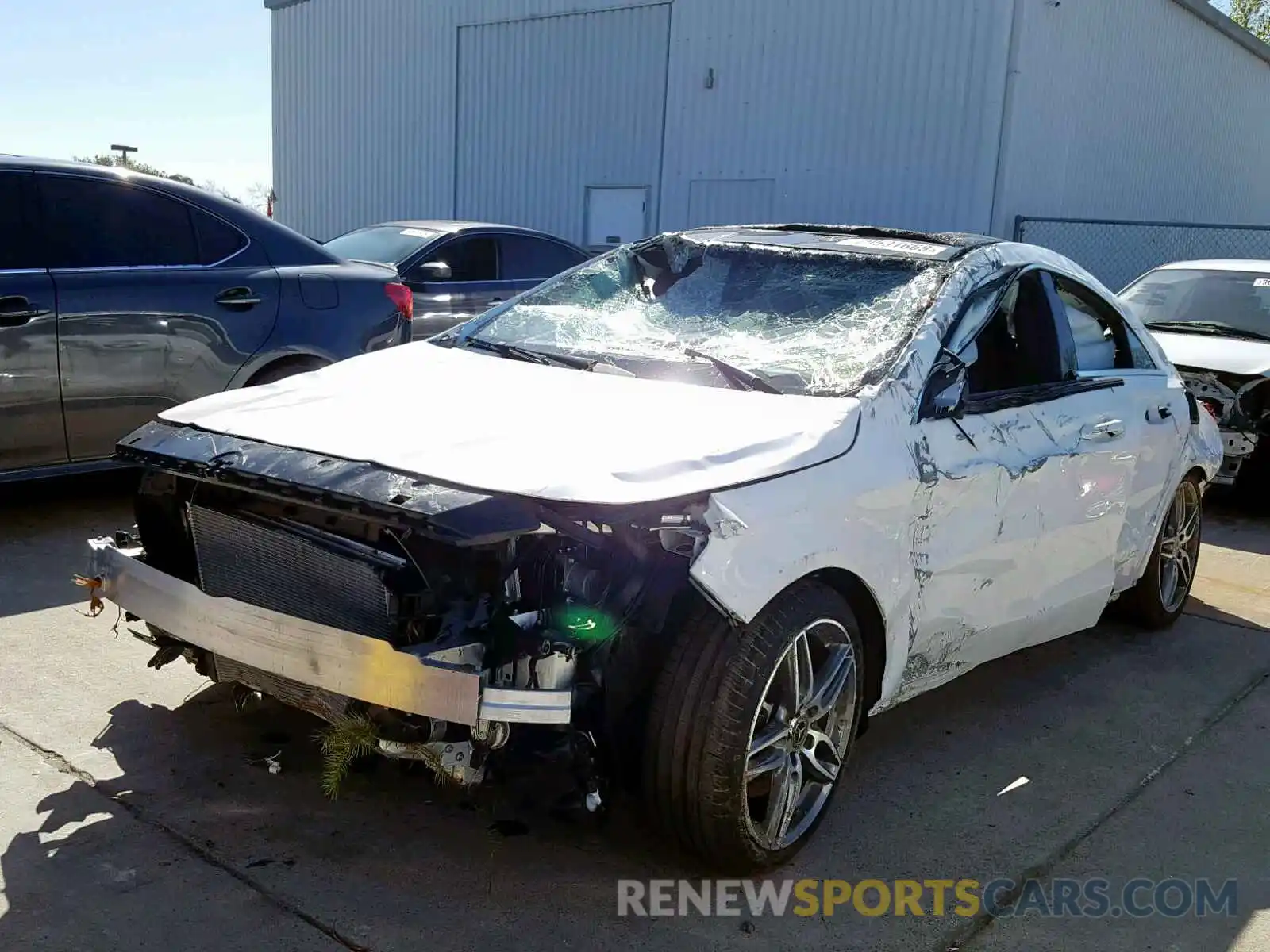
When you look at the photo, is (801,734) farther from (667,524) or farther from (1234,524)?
(1234,524)

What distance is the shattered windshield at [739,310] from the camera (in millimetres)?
3494

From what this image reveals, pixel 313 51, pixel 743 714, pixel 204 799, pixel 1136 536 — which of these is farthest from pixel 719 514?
pixel 313 51

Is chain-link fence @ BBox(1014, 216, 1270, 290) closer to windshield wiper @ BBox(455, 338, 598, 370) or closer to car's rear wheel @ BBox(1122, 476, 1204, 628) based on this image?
car's rear wheel @ BBox(1122, 476, 1204, 628)

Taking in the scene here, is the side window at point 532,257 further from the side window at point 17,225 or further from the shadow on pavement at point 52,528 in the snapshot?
the side window at point 17,225

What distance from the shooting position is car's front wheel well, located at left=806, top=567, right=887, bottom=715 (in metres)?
3.06

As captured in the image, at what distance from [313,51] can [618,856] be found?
1858 centimetres

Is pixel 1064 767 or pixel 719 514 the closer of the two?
pixel 719 514

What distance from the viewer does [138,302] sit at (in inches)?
211

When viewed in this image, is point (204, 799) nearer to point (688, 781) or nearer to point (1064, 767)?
point (688, 781)

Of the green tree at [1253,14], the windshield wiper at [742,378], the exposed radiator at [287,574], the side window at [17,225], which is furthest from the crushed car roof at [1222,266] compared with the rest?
the green tree at [1253,14]

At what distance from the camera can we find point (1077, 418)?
13.2ft

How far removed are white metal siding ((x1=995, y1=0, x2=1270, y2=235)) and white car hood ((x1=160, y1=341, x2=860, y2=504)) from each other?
9.77m

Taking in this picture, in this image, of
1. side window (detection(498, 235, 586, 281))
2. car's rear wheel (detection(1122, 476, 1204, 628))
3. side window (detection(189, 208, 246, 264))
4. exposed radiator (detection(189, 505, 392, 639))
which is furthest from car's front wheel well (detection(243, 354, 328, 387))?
car's rear wheel (detection(1122, 476, 1204, 628))
